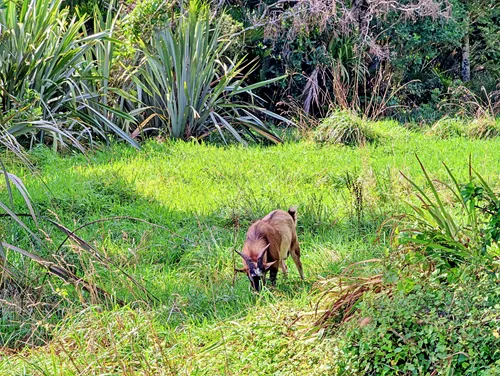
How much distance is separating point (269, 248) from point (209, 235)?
157 cm

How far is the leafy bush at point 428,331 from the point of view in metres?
4.22

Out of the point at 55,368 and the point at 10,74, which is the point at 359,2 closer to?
the point at 10,74

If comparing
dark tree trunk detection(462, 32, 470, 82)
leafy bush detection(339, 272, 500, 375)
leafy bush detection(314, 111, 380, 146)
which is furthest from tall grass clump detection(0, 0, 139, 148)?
dark tree trunk detection(462, 32, 470, 82)

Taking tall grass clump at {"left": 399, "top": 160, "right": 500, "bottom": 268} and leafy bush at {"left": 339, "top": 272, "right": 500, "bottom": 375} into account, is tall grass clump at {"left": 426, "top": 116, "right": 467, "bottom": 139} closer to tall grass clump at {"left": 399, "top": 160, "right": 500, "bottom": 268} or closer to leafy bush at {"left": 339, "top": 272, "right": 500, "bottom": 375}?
tall grass clump at {"left": 399, "top": 160, "right": 500, "bottom": 268}

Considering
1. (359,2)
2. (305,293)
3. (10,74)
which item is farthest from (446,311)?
(359,2)

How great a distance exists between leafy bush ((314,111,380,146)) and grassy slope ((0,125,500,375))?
0.31m

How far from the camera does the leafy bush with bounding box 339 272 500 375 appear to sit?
4.22m

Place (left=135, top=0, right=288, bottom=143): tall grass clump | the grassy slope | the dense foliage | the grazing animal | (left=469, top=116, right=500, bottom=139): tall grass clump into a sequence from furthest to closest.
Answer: (left=469, top=116, right=500, bottom=139): tall grass clump, (left=135, top=0, right=288, bottom=143): tall grass clump, the grazing animal, the grassy slope, the dense foliage

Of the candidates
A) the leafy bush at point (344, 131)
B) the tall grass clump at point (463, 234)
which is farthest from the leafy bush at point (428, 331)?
the leafy bush at point (344, 131)

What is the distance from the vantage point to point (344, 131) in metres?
12.6

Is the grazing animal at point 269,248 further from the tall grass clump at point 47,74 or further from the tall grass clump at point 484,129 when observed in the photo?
the tall grass clump at point 484,129

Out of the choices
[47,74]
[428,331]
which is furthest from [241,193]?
[428,331]

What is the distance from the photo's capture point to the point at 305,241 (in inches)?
306

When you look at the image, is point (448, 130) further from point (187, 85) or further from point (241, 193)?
point (241, 193)
